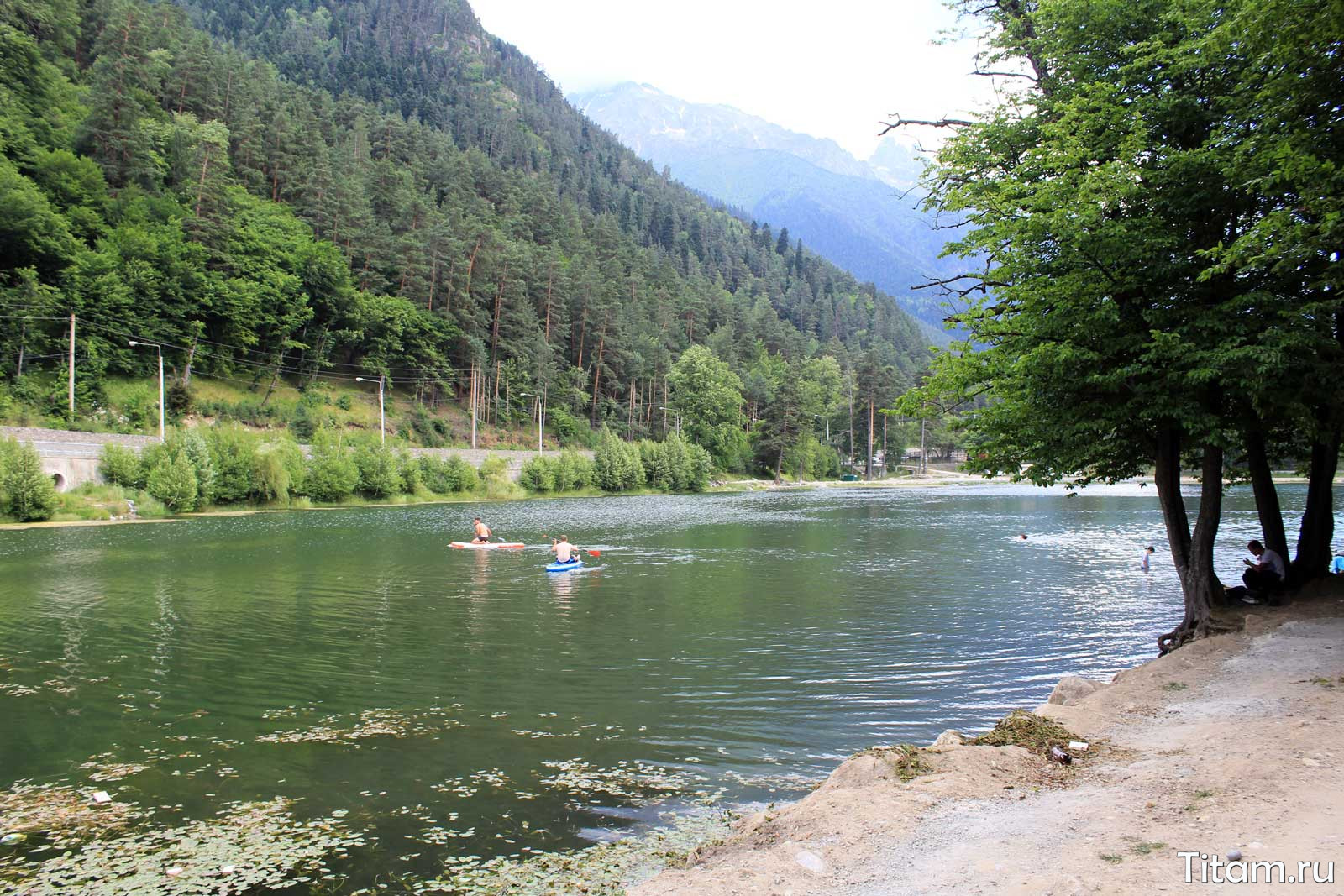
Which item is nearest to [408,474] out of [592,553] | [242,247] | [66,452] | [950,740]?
[66,452]

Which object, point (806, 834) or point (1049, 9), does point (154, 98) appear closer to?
point (1049, 9)

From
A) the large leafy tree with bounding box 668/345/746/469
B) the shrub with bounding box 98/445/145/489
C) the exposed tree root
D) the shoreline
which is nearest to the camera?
the exposed tree root

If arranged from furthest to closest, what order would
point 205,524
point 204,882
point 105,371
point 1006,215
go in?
1. point 105,371
2. point 205,524
3. point 1006,215
4. point 204,882

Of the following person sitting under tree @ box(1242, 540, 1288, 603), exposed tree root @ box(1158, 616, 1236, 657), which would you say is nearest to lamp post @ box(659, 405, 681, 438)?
person sitting under tree @ box(1242, 540, 1288, 603)

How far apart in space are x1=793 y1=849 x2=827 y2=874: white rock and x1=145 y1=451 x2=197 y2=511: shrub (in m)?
57.3

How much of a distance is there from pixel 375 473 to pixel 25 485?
1053 inches

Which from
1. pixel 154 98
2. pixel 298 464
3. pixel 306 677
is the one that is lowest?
pixel 306 677

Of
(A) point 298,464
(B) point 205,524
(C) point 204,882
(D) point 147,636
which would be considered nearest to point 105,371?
(A) point 298,464

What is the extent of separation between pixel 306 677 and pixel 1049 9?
18266mm

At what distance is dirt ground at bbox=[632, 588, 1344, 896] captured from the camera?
5543 millimetres

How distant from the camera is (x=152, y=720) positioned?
40.9 ft

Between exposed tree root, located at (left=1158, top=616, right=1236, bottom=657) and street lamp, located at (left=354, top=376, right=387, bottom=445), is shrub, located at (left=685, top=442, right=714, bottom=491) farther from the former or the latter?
exposed tree root, located at (left=1158, top=616, right=1236, bottom=657)

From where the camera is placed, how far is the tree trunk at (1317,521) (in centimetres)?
1495

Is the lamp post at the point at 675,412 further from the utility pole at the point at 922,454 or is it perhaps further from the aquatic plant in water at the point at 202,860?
the aquatic plant in water at the point at 202,860
